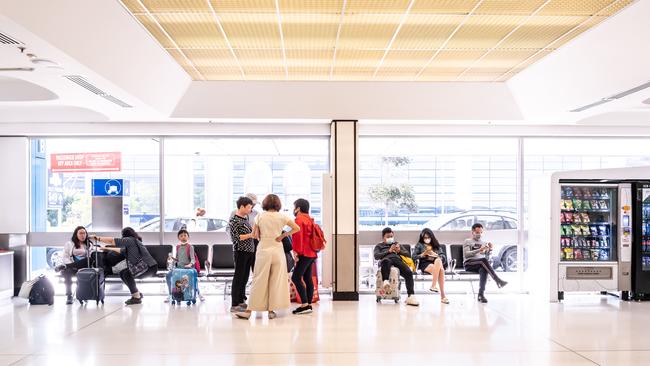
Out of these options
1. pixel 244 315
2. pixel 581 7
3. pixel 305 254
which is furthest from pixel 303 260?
pixel 581 7

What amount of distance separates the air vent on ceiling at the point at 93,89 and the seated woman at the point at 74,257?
2203mm

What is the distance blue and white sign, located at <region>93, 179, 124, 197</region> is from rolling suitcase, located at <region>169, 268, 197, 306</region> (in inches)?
85.1

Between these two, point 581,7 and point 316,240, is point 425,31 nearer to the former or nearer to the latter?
point 581,7

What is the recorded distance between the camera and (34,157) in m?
8.91

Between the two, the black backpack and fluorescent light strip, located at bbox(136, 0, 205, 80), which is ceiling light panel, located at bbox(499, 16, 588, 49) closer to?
fluorescent light strip, located at bbox(136, 0, 205, 80)


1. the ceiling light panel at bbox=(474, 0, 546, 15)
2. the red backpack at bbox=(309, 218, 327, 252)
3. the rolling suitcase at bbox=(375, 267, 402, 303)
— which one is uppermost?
the ceiling light panel at bbox=(474, 0, 546, 15)

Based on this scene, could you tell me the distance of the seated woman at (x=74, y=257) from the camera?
7.71 m

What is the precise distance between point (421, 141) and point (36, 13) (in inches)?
261

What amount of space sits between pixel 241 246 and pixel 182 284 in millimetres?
1346

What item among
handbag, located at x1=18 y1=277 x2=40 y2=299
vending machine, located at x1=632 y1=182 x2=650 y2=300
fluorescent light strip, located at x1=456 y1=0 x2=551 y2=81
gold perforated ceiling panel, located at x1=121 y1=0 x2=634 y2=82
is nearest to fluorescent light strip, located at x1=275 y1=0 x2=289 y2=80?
gold perforated ceiling panel, located at x1=121 y1=0 x2=634 y2=82

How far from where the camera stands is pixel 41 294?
7.65 meters

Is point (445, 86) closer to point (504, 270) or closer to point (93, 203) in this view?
point (504, 270)

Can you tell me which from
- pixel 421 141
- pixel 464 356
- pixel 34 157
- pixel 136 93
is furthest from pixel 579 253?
pixel 34 157

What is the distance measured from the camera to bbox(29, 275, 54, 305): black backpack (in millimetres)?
7633
